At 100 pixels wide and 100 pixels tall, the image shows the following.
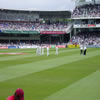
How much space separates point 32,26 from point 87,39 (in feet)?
61.6

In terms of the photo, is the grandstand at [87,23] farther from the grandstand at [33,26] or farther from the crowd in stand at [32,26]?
Answer: the crowd in stand at [32,26]

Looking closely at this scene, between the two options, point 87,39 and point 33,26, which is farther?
point 33,26

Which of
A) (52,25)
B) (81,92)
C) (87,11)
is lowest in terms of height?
(81,92)

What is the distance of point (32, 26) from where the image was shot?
76.2 m

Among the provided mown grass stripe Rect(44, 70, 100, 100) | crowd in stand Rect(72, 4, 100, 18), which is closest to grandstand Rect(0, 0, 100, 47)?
crowd in stand Rect(72, 4, 100, 18)

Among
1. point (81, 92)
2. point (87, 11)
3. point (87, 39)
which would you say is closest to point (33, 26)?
point (87, 11)

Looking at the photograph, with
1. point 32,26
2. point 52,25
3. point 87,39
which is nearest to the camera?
point 87,39

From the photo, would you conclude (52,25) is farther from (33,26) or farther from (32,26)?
(32,26)

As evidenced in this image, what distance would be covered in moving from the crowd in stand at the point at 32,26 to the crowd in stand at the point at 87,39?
19.8 feet

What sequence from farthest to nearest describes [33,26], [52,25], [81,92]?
[52,25] → [33,26] → [81,92]

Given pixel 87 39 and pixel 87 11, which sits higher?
pixel 87 11

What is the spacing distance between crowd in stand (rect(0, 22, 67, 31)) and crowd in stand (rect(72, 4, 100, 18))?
5844 mm

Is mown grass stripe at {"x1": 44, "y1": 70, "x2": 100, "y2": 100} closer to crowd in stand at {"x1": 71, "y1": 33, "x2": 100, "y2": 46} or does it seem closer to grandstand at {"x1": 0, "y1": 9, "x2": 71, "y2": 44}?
crowd in stand at {"x1": 71, "y1": 33, "x2": 100, "y2": 46}

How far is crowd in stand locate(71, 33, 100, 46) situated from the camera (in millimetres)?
66094
